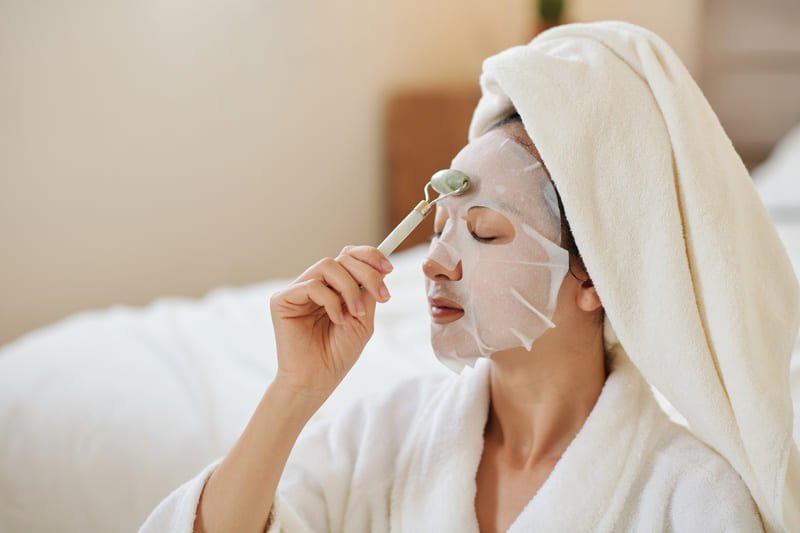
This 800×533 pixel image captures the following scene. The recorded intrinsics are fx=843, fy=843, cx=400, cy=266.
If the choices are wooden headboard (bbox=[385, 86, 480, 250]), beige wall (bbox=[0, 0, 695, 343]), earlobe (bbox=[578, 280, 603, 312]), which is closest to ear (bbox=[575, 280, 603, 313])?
earlobe (bbox=[578, 280, 603, 312])

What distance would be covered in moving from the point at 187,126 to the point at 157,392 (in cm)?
158

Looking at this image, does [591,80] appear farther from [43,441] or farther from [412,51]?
[412,51]

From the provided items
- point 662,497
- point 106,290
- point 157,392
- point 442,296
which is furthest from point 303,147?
point 662,497

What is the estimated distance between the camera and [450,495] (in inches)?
37.5

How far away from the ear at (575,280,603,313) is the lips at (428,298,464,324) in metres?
0.14

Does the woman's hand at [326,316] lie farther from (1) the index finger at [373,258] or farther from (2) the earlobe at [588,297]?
(2) the earlobe at [588,297]

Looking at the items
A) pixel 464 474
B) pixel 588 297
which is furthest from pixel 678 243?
pixel 464 474

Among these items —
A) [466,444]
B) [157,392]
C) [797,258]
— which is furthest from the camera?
[797,258]

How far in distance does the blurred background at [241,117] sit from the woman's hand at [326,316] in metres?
1.90

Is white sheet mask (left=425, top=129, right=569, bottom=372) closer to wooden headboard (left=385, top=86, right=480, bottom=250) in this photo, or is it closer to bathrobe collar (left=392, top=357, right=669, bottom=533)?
bathrobe collar (left=392, top=357, right=669, bottom=533)

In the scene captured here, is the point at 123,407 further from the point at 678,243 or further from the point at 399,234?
the point at 678,243

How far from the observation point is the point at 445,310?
968mm

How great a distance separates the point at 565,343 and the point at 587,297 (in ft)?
0.21

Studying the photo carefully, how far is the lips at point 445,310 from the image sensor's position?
963mm
